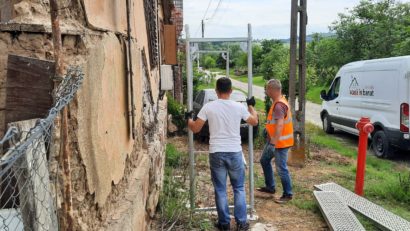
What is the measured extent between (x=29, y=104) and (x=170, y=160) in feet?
21.8

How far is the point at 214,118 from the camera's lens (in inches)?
191

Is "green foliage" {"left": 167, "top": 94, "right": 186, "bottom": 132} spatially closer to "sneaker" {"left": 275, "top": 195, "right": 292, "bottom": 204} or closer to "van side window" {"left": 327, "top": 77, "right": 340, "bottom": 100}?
"van side window" {"left": 327, "top": 77, "right": 340, "bottom": 100}

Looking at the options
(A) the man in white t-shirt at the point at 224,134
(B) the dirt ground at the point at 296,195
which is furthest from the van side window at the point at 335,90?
(A) the man in white t-shirt at the point at 224,134

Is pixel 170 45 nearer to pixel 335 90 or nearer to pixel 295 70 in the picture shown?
pixel 295 70

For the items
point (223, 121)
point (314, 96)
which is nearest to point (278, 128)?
point (223, 121)

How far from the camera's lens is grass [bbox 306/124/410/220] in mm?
6340

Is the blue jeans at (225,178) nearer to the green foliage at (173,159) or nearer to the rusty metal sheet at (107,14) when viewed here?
the rusty metal sheet at (107,14)

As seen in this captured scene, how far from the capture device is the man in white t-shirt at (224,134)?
4867mm

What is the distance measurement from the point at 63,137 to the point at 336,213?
4.31 m

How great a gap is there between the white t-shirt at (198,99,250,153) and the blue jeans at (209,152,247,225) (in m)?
0.09

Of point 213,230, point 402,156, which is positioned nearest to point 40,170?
point 213,230

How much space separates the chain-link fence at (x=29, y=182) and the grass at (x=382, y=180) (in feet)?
17.1

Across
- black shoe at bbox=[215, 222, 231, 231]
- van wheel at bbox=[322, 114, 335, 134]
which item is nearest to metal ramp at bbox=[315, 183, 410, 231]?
black shoe at bbox=[215, 222, 231, 231]

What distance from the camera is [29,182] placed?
1.50m
